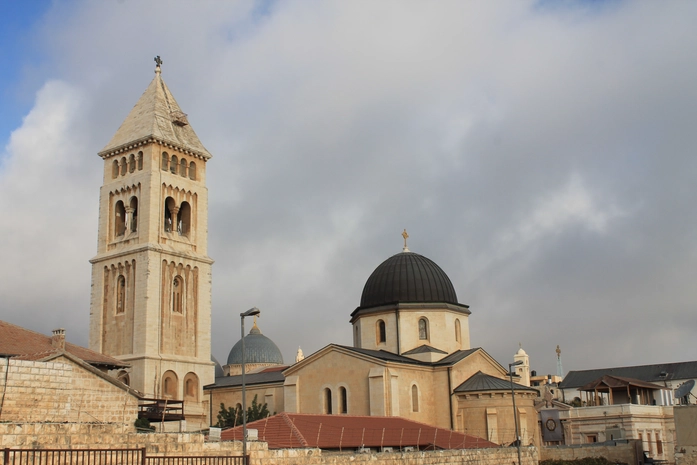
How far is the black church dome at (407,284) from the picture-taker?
49531mm

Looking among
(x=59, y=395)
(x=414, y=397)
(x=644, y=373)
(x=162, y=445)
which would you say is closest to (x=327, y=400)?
(x=414, y=397)

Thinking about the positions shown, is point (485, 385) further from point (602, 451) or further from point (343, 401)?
point (343, 401)

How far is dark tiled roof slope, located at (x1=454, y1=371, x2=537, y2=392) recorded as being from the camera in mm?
44062

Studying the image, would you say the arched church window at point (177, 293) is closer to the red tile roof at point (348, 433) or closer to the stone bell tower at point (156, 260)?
the stone bell tower at point (156, 260)

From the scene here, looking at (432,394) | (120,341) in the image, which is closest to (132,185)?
(120,341)

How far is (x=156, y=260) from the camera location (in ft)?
169

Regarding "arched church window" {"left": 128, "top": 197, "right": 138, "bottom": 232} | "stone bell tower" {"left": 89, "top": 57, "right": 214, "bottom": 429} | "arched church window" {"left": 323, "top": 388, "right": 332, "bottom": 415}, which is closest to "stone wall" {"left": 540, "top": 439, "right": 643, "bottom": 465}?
"arched church window" {"left": 323, "top": 388, "right": 332, "bottom": 415}

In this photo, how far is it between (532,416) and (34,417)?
3132 centimetres

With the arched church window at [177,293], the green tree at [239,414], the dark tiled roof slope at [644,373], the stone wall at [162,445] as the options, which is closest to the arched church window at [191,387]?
the green tree at [239,414]

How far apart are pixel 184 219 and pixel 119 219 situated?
15.0 ft

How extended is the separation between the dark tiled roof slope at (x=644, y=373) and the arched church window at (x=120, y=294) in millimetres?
62950

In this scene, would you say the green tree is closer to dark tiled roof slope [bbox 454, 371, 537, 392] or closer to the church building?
the church building

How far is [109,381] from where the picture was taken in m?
26.1

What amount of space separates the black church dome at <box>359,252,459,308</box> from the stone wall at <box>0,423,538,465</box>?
20.8m
